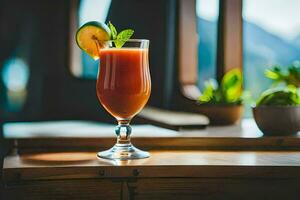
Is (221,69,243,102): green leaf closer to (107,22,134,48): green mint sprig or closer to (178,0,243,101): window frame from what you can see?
(178,0,243,101): window frame

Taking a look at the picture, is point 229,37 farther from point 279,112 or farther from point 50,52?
point 50,52

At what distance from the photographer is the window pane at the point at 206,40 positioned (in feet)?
11.2

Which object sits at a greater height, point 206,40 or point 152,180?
point 206,40

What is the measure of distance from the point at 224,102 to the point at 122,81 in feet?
2.92

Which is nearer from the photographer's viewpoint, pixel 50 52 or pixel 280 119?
pixel 280 119

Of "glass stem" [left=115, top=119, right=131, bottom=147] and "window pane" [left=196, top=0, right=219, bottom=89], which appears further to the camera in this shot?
"window pane" [left=196, top=0, right=219, bottom=89]

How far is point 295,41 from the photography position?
3.37 m

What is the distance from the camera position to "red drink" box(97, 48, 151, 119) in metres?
2.02

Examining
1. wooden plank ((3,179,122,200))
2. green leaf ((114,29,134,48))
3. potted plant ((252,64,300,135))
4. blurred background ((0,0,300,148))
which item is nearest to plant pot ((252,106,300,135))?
potted plant ((252,64,300,135))

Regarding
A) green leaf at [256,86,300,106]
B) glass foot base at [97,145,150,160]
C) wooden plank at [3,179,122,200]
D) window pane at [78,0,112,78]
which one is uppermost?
window pane at [78,0,112,78]

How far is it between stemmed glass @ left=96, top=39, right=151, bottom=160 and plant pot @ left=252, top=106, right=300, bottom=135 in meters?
0.56

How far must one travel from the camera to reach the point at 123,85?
2.02 meters

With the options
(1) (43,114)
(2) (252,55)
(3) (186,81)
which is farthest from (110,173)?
(1) (43,114)

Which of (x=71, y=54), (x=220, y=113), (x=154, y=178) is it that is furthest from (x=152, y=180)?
(x=71, y=54)
